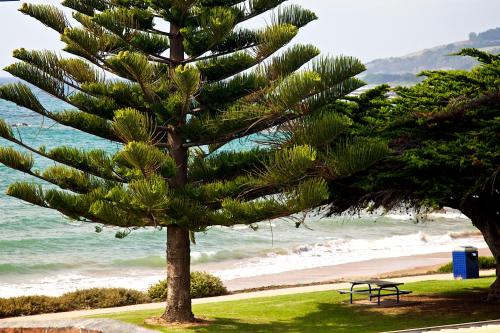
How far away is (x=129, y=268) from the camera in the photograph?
90.3 ft

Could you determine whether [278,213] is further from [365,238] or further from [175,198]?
[365,238]

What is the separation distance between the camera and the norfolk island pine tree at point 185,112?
1108 cm

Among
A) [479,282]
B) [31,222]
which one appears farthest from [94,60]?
[31,222]

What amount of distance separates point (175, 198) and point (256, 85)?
78.5 inches

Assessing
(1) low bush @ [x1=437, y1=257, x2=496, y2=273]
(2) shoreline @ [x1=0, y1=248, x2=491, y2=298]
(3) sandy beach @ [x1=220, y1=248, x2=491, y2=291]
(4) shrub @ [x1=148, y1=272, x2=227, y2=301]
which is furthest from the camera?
(3) sandy beach @ [x1=220, y1=248, x2=491, y2=291]

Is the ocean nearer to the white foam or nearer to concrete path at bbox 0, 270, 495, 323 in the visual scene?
the white foam

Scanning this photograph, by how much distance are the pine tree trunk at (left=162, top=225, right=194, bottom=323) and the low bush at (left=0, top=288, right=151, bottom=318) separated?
4.30m

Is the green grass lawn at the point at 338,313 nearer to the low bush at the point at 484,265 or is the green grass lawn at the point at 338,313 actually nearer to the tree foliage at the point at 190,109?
the tree foliage at the point at 190,109

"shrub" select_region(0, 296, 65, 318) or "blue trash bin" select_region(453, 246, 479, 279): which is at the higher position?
"blue trash bin" select_region(453, 246, 479, 279)

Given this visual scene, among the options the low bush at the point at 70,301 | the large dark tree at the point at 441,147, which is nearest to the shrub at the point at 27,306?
the low bush at the point at 70,301

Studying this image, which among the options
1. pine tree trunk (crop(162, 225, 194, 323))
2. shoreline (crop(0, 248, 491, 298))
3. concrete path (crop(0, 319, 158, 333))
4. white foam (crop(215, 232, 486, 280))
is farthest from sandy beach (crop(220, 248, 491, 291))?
concrete path (crop(0, 319, 158, 333))

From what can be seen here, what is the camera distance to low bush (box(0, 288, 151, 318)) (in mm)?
15501

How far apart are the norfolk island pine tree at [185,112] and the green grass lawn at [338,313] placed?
100 centimetres

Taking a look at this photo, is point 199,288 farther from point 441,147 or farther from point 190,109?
point 441,147
